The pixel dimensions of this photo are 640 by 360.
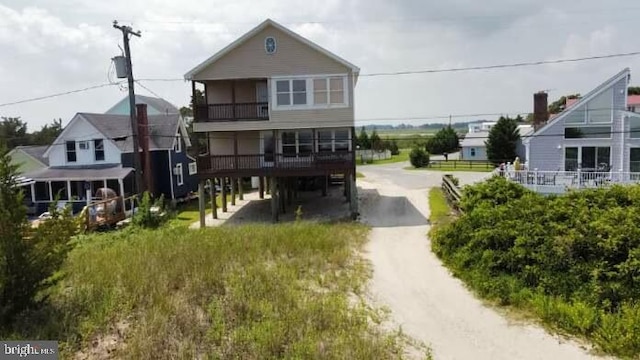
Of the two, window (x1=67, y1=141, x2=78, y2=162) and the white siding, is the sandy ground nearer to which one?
the white siding

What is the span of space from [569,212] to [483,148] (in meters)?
46.1

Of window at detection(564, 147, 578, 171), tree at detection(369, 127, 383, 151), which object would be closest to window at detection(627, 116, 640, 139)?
window at detection(564, 147, 578, 171)

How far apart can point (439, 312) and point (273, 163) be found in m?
14.1

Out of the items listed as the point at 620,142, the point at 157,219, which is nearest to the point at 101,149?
the point at 157,219

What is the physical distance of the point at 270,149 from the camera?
23938mm

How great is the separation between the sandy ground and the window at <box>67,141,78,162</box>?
21208 millimetres

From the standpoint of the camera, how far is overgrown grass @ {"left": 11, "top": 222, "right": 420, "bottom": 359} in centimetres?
752

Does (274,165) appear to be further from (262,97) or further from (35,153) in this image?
(35,153)

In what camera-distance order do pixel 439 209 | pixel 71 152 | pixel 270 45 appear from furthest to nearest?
pixel 71 152 < pixel 439 209 < pixel 270 45

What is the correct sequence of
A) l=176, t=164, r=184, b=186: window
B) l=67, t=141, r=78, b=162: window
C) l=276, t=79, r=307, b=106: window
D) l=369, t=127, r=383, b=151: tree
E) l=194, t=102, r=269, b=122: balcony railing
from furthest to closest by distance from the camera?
l=369, t=127, r=383, b=151: tree, l=176, t=164, r=184, b=186: window, l=67, t=141, r=78, b=162: window, l=194, t=102, r=269, b=122: balcony railing, l=276, t=79, r=307, b=106: window

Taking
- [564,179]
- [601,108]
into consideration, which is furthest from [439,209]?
[601,108]

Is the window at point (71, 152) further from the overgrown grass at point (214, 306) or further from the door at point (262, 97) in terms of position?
the overgrown grass at point (214, 306)

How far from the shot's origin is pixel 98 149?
94.4 feet

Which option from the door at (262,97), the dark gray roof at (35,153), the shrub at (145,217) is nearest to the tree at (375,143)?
the dark gray roof at (35,153)
